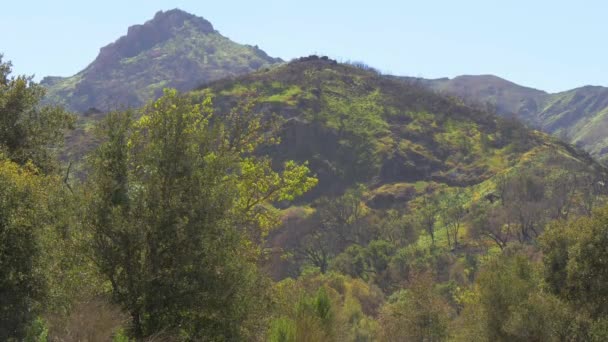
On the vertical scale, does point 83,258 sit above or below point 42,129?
below

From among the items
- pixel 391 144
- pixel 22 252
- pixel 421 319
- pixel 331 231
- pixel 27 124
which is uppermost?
pixel 27 124

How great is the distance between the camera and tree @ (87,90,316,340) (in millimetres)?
14516

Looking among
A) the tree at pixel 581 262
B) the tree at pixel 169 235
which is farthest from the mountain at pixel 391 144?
the tree at pixel 169 235

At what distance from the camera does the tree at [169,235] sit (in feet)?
47.6

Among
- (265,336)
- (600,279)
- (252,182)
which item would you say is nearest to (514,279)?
(600,279)

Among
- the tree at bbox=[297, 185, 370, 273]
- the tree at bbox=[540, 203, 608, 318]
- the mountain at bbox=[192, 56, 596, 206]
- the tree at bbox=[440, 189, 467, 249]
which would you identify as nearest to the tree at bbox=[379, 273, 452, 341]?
the tree at bbox=[540, 203, 608, 318]

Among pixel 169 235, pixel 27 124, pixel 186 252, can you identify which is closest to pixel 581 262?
pixel 186 252

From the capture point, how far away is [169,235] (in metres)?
14.7

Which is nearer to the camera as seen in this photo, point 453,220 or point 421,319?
point 421,319

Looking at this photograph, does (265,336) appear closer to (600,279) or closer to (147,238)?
(147,238)

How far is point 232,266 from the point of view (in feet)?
50.3

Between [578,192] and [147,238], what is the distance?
377ft

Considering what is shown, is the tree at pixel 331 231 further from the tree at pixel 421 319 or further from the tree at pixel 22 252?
the tree at pixel 22 252

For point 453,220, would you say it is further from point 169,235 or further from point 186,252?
point 169,235
